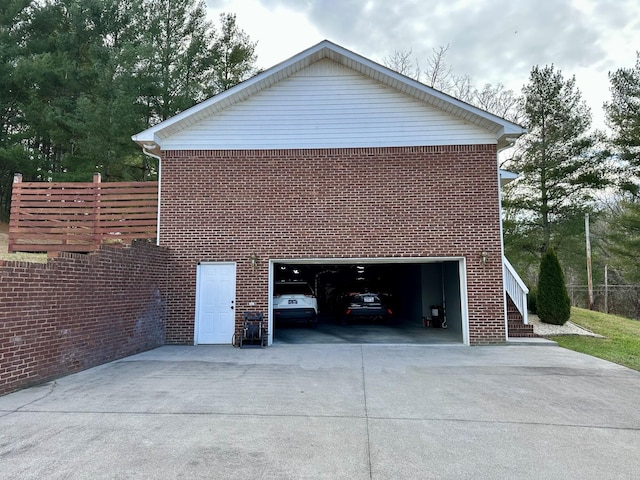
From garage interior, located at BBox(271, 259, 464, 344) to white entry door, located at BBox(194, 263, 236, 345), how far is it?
4.39 feet

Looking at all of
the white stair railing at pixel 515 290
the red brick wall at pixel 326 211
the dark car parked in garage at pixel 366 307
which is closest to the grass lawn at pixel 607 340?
the white stair railing at pixel 515 290

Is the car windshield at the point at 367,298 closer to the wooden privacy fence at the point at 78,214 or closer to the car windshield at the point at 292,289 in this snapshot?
the car windshield at the point at 292,289

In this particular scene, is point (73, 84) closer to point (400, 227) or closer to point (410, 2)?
point (410, 2)

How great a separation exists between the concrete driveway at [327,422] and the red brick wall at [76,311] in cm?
38

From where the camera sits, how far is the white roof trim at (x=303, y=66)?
916 cm

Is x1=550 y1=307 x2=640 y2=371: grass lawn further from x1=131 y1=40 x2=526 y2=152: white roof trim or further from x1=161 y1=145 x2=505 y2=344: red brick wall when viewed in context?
x1=131 y1=40 x2=526 y2=152: white roof trim

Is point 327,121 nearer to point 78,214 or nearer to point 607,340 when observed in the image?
point 78,214

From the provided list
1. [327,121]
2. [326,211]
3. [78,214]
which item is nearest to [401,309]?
[326,211]

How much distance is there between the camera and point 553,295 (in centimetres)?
1101

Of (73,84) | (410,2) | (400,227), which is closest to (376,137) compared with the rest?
(400,227)

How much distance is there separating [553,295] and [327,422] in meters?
Answer: 9.73

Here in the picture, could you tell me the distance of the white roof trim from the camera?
9164 mm

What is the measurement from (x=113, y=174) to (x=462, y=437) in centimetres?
1582

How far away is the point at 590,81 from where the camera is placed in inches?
698
